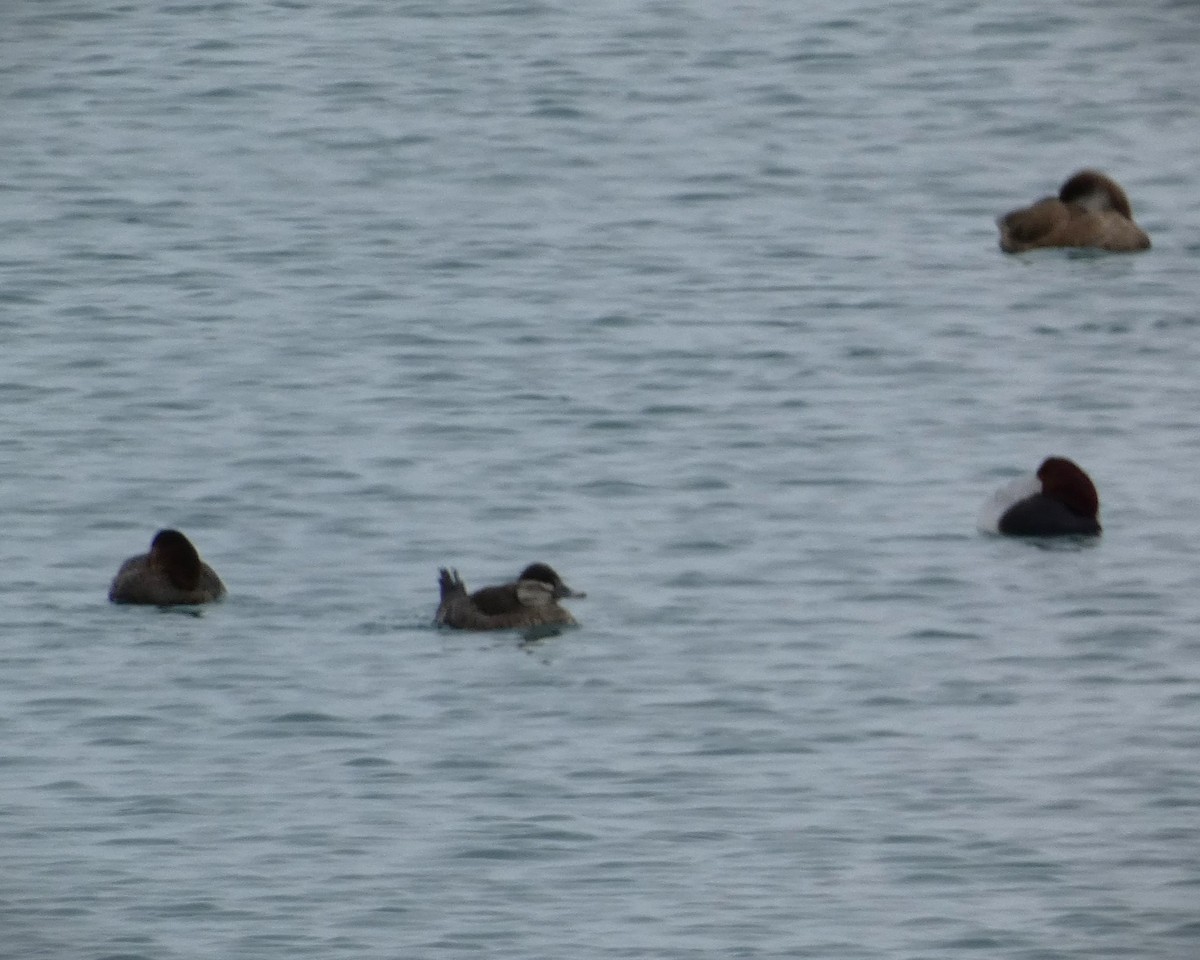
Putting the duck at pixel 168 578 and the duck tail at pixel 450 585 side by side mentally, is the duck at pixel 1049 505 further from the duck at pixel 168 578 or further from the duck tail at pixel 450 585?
the duck at pixel 168 578

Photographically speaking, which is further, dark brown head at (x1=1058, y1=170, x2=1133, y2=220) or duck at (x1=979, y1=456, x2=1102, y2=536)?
dark brown head at (x1=1058, y1=170, x2=1133, y2=220)

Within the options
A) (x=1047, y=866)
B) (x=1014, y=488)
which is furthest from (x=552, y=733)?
(x=1014, y=488)

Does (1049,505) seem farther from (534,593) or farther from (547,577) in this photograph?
(534,593)

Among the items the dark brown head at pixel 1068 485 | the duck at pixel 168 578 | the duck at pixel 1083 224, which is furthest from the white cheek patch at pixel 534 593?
the duck at pixel 1083 224

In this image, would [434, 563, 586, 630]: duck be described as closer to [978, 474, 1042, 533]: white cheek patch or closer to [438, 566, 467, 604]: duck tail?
[438, 566, 467, 604]: duck tail

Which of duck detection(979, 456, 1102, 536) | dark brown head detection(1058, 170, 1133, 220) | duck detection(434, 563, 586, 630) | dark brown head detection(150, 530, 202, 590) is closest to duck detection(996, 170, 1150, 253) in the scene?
dark brown head detection(1058, 170, 1133, 220)

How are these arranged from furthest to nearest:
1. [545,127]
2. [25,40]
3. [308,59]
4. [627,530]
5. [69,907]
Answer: [25,40]
[308,59]
[545,127]
[627,530]
[69,907]

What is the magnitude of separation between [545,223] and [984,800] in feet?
42.6

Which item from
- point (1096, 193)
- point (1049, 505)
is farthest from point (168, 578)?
point (1096, 193)

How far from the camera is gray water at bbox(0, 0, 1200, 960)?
38.5 feet

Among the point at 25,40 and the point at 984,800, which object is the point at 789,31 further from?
the point at 984,800

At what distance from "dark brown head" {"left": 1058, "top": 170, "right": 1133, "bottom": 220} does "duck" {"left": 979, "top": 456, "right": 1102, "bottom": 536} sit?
22.5ft

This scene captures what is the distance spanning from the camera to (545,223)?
81.3 ft

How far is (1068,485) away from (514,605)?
3519 millimetres
